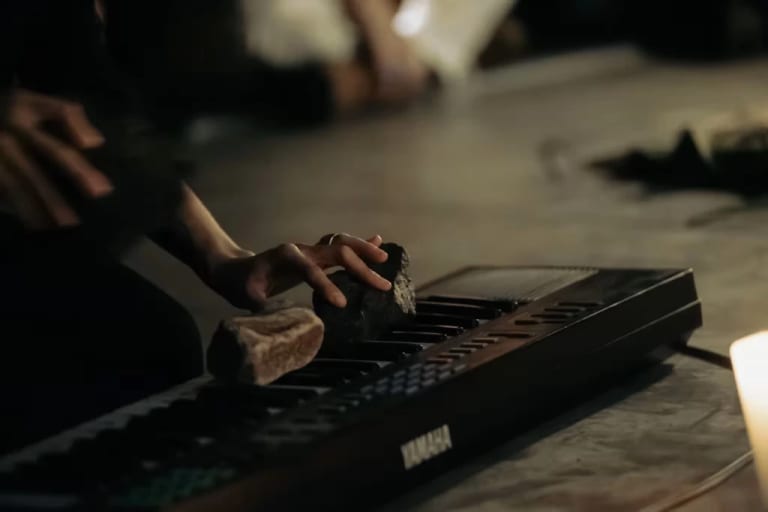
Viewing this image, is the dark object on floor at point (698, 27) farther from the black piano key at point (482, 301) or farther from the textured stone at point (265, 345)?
the textured stone at point (265, 345)

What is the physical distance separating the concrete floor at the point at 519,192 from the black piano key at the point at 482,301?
0.15 meters

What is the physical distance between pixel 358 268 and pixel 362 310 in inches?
2.0

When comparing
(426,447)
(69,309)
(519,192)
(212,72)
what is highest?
(212,72)

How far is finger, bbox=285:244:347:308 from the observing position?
127 cm

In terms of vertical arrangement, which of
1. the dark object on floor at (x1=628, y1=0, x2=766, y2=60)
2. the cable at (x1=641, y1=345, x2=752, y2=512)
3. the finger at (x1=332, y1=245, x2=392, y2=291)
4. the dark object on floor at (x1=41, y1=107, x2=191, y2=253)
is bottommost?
the cable at (x1=641, y1=345, x2=752, y2=512)

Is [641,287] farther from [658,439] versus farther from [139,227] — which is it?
[139,227]

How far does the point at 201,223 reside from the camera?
56.5 inches

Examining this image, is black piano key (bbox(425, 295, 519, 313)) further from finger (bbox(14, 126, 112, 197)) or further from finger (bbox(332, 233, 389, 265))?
finger (bbox(14, 126, 112, 197))

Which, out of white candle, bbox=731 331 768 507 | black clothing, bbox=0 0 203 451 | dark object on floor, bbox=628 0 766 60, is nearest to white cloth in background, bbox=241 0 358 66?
dark object on floor, bbox=628 0 766 60

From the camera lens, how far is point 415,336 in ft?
4.14

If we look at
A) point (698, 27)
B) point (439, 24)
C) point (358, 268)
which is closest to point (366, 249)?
point (358, 268)

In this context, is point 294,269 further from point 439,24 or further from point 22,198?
point 439,24

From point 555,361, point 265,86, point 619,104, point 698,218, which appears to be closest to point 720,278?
point 698,218

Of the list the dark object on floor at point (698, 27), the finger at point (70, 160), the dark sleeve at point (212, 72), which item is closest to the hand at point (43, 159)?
the finger at point (70, 160)
